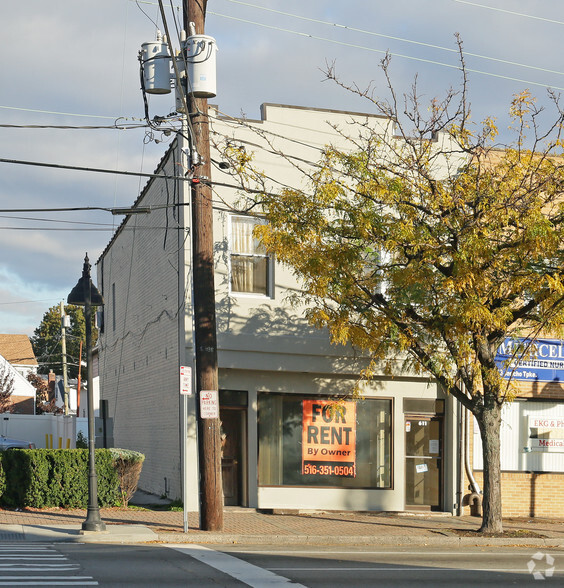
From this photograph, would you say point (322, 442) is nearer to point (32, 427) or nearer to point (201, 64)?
point (201, 64)

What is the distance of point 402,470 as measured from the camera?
66.1 ft

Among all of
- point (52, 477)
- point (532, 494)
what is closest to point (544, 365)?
point (532, 494)

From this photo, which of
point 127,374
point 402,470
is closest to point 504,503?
point 402,470

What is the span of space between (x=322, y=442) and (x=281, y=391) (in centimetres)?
157

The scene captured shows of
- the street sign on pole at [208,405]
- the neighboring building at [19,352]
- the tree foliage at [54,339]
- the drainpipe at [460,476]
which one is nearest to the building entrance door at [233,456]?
the street sign on pole at [208,405]

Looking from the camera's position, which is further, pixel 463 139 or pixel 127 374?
pixel 127 374

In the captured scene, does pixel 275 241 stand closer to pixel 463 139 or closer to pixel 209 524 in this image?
Answer: pixel 463 139

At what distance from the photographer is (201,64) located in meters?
15.8

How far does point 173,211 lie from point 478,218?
7866 mm

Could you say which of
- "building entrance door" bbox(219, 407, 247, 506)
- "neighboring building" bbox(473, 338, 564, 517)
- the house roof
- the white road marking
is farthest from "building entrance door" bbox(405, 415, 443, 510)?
the house roof

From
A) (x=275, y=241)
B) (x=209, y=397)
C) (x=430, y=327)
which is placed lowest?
(x=209, y=397)

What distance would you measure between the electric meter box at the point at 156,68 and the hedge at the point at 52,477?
25.8 ft

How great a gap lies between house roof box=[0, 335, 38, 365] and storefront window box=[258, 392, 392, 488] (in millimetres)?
50447

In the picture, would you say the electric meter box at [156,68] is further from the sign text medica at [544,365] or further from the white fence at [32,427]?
the white fence at [32,427]
